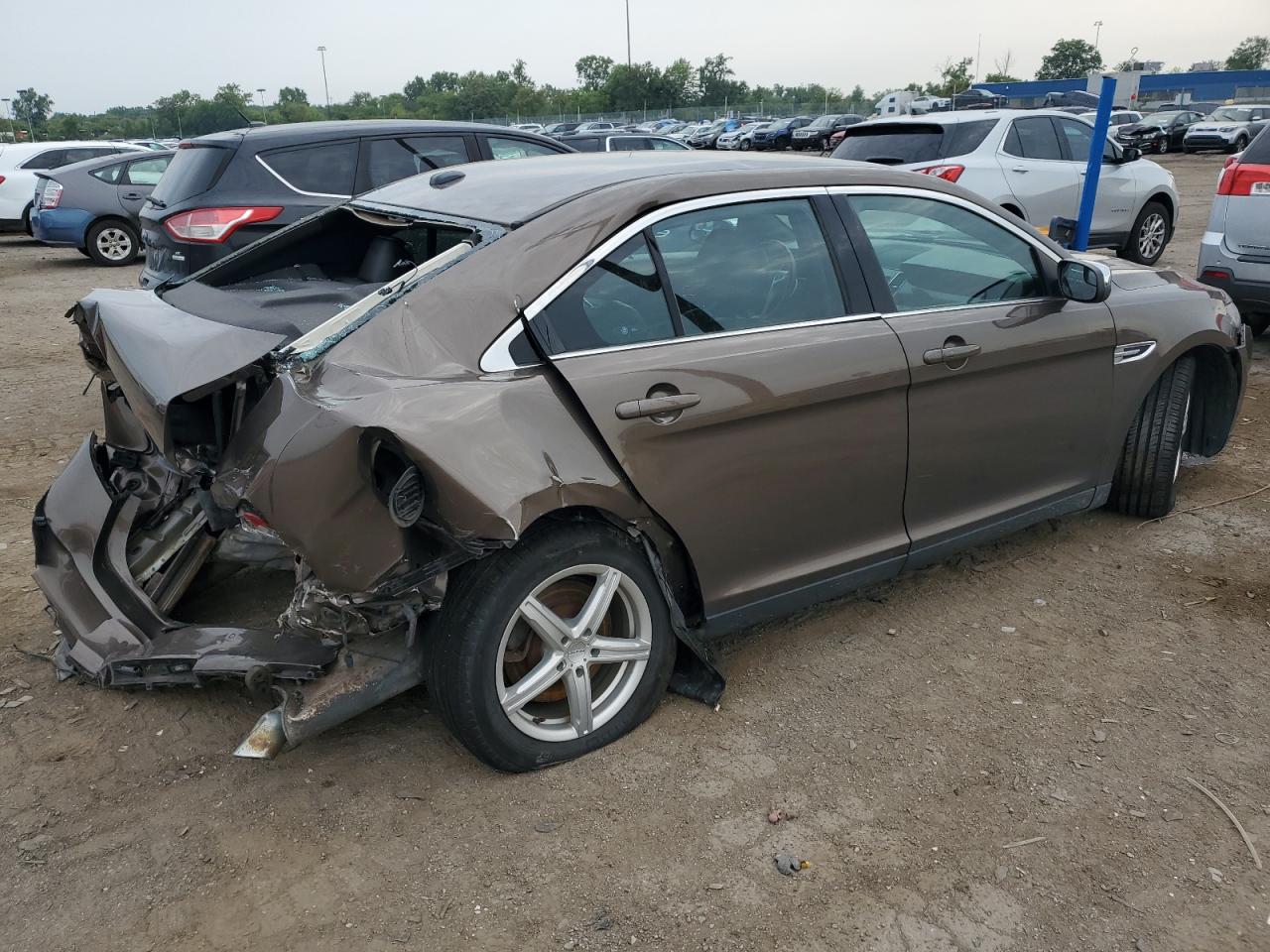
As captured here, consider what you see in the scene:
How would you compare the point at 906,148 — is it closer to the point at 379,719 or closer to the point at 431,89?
the point at 379,719

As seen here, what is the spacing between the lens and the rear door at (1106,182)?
1011 cm

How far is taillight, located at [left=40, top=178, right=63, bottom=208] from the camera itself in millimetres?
13031

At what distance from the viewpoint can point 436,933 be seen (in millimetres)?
2408

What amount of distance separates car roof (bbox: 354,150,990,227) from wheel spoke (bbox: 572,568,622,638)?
43.2 inches

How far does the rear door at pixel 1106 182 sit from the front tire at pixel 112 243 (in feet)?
38.7

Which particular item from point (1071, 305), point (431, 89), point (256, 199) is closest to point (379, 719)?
point (1071, 305)

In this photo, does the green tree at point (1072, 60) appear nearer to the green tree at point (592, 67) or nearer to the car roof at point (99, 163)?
the green tree at point (592, 67)

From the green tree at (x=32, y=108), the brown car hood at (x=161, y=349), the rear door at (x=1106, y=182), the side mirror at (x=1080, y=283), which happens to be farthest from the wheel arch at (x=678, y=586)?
the green tree at (x=32, y=108)

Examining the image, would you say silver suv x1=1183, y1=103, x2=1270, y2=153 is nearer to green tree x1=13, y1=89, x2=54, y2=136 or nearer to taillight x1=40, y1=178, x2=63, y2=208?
taillight x1=40, y1=178, x2=63, y2=208

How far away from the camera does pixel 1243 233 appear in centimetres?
692

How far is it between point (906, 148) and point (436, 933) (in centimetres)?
864

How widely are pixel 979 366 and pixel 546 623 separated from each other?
1.84 meters

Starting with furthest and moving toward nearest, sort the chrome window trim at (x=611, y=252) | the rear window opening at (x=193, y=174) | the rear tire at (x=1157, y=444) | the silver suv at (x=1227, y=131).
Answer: the silver suv at (x=1227, y=131), the rear window opening at (x=193, y=174), the rear tire at (x=1157, y=444), the chrome window trim at (x=611, y=252)

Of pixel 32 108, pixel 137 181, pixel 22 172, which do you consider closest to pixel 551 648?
pixel 137 181
